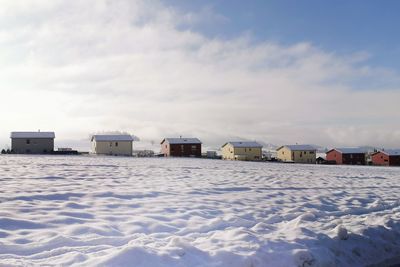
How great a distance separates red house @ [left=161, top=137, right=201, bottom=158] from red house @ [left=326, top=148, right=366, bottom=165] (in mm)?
30002

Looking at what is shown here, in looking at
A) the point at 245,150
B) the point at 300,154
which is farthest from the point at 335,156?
the point at 245,150

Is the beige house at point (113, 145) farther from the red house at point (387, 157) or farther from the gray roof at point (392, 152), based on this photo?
the gray roof at point (392, 152)

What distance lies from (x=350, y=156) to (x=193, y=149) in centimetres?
3515

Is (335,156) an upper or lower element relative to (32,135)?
lower

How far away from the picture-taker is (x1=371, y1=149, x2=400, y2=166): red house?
83.1m

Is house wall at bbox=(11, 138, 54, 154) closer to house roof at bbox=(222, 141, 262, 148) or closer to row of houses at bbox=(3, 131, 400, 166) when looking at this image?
row of houses at bbox=(3, 131, 400, 166)

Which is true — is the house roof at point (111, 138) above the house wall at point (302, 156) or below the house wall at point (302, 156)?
above

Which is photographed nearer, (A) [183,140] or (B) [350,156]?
(A) [183,140]

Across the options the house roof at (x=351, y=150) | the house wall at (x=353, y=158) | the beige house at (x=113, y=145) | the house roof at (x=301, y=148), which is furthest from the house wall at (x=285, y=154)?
the beige house at (x=113, y=145)

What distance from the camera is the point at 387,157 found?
276 feet

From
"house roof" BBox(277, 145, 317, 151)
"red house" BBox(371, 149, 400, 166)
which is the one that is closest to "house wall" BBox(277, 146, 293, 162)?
"house roof" BBox(277, 145, 317, 151)

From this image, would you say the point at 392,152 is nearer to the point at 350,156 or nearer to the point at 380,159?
the point at 380,159

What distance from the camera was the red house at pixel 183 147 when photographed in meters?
83.1

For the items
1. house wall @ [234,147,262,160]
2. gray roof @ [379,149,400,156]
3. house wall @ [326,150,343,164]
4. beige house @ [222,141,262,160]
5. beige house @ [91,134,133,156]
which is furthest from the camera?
house wall @ [326,150,343,164]
